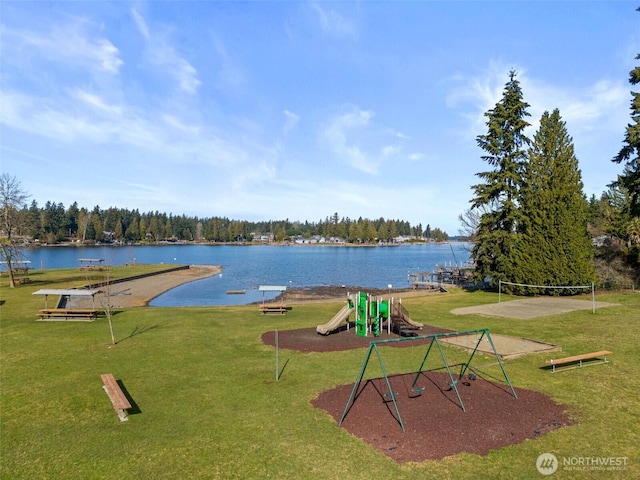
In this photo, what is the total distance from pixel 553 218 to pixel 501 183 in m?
4.51

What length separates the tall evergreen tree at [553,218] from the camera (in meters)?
29.1

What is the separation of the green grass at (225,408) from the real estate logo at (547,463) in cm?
14

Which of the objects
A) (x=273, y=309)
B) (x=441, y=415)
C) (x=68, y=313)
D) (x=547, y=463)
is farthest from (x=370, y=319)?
(x=68, y=313)

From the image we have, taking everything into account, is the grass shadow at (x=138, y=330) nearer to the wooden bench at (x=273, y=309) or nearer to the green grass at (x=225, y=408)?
the green grass at (x=225, y=408)

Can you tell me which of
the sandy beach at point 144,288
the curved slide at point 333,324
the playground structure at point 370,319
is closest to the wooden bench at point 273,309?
the playground structure at point 370,319

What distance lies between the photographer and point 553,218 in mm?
29531

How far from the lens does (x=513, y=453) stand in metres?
7.54

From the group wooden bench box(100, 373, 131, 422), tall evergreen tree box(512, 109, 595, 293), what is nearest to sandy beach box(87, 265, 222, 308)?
wooden bench box(100, 373, 131, 422)

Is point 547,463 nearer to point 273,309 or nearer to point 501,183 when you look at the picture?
point 273,309

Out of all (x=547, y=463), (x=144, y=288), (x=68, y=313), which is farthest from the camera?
(x=144, y=288)

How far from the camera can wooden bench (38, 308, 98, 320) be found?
20984 mm

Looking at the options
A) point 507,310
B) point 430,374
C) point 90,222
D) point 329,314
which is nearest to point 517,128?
point 507,310

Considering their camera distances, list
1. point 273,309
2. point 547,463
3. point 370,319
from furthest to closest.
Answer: point 273,309, point 370,319, point 547,463

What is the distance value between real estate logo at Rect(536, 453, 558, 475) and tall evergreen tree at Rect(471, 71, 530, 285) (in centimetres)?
2547
